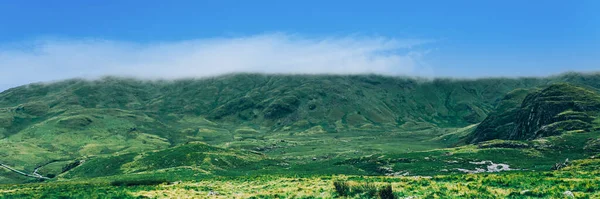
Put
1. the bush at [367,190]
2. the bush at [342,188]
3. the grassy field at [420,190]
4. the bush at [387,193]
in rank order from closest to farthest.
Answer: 1. the grassy field at [420,190]
2. the bush at [387,193]
3. the bush at [367,190]
4. the bush at [342,188]

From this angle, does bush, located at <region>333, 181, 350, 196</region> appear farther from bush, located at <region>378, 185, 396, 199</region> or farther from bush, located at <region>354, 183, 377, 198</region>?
bush, located at <region>378, 185, 396, 199</region>

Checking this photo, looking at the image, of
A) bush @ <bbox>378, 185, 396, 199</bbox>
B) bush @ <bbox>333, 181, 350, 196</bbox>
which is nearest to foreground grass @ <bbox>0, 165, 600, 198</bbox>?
bush @ <bbox>333, 181, 350, 196</bbox>

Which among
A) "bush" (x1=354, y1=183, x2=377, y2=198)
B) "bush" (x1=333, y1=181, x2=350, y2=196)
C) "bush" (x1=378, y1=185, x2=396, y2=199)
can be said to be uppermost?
"bush" (x1=378, y1=185, x2=396, y2=199)

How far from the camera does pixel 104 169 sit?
582 feet

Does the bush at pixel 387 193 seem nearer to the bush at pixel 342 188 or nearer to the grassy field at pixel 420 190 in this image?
the grassy field at pixel 420 190

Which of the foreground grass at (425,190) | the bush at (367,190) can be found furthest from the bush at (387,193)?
the bush at (367,190)

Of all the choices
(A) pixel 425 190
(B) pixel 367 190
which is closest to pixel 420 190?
(A) pixel 425 190

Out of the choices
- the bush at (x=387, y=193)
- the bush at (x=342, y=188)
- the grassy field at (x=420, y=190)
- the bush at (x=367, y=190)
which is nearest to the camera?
the grassy field at (x=420, y=190)

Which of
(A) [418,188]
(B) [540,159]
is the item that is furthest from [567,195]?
(B) [540,159]

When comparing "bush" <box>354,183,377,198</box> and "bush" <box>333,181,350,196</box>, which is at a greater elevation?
"bush" <box>354,183,377,198</box>

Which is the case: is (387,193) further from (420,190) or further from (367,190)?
(420,190)

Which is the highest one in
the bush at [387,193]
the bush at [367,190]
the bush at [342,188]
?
the bush at [387,193]

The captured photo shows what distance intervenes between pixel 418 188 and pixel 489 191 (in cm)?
634

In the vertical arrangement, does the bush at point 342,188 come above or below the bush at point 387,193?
below
